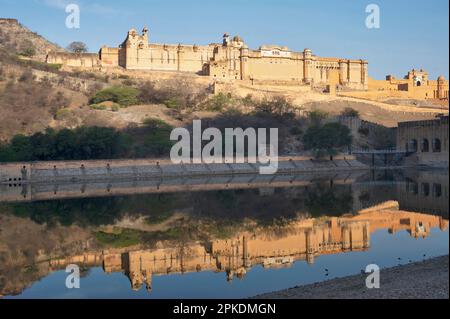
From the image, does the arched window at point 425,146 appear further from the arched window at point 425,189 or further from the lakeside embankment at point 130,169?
the arched window at point 425,189

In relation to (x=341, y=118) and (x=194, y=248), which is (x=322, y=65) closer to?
(x=341, y=118)

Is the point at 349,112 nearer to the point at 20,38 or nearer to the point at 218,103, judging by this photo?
the point at 218,103

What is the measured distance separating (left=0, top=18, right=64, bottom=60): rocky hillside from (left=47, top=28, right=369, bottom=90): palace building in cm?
1532

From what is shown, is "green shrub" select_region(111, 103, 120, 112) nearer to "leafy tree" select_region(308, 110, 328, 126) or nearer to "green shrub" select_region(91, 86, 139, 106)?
"green shrub" select_region(91, 86, 139, 106)

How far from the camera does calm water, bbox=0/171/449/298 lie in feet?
33.9

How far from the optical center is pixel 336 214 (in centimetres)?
1789

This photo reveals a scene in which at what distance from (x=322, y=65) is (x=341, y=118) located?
17.4 meters

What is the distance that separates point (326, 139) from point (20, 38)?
156 feet

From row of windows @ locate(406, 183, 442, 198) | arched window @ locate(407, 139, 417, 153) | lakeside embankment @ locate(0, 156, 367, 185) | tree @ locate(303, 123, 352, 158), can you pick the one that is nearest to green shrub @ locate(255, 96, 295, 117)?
tree @ locate(303, 123, 352, 158)

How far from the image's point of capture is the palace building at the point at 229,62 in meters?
56.3

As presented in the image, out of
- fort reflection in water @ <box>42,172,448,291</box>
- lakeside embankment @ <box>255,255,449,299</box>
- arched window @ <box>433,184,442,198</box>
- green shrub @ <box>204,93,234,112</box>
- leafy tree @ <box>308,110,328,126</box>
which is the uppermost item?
green shrub @ <box>204,93,234,112</box>

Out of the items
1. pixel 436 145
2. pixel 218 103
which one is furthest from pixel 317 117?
pixel 436 145

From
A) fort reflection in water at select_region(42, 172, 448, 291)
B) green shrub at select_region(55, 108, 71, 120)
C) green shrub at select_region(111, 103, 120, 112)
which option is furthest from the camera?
green shrub at select_region(111, 103, 120, 112)
